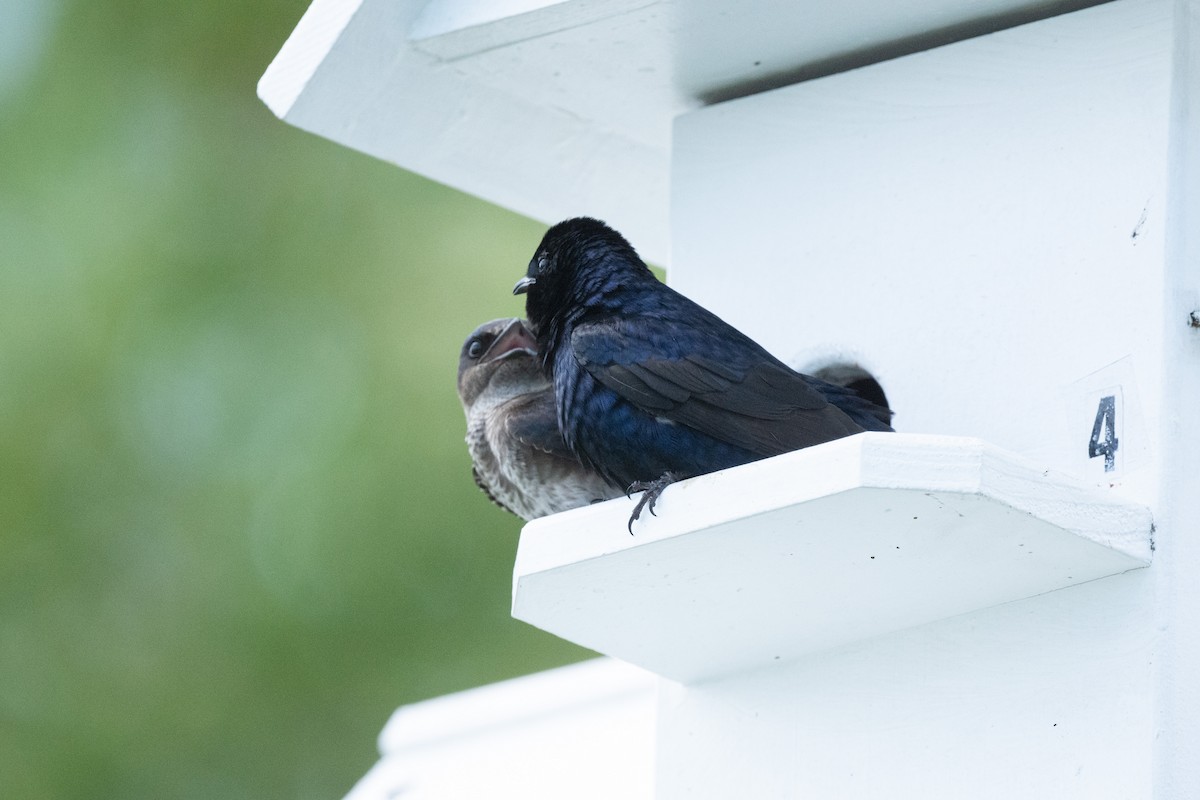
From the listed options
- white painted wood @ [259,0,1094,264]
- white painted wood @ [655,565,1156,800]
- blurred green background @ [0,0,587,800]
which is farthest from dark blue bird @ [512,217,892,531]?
blurred green background @ [0,0,587,800]

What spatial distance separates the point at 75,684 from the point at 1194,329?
13.6 ft

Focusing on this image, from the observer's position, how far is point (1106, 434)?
262 centimetres

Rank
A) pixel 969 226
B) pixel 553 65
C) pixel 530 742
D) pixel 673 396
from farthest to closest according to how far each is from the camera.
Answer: pixel 530 742 < pixel 553 65 < pixel 969 226 < pixel 673 396

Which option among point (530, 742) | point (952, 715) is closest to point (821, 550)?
point (952, 715)

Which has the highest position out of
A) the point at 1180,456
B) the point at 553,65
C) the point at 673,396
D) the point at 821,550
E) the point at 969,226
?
the point at 553,65

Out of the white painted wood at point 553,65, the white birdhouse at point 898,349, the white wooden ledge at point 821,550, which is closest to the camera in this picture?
the white wooden ledge at point 821,550

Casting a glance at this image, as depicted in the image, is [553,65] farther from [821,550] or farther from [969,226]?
[821,550]

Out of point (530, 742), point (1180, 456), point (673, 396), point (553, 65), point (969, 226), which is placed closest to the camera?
point (1180, 456)

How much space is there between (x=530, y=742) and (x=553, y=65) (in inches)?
51.4

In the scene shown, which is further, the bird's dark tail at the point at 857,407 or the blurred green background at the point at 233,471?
the blurred green background at the point at 233,471

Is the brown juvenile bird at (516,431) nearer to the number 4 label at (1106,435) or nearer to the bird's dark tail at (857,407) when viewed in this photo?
the bird's dark tail at (857,407)

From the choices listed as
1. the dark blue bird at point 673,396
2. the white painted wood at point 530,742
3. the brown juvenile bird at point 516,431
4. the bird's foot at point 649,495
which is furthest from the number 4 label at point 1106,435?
the white painted wood at point 530,742

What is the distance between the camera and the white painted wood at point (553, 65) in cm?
303

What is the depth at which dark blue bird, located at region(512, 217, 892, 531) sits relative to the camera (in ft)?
8.92
